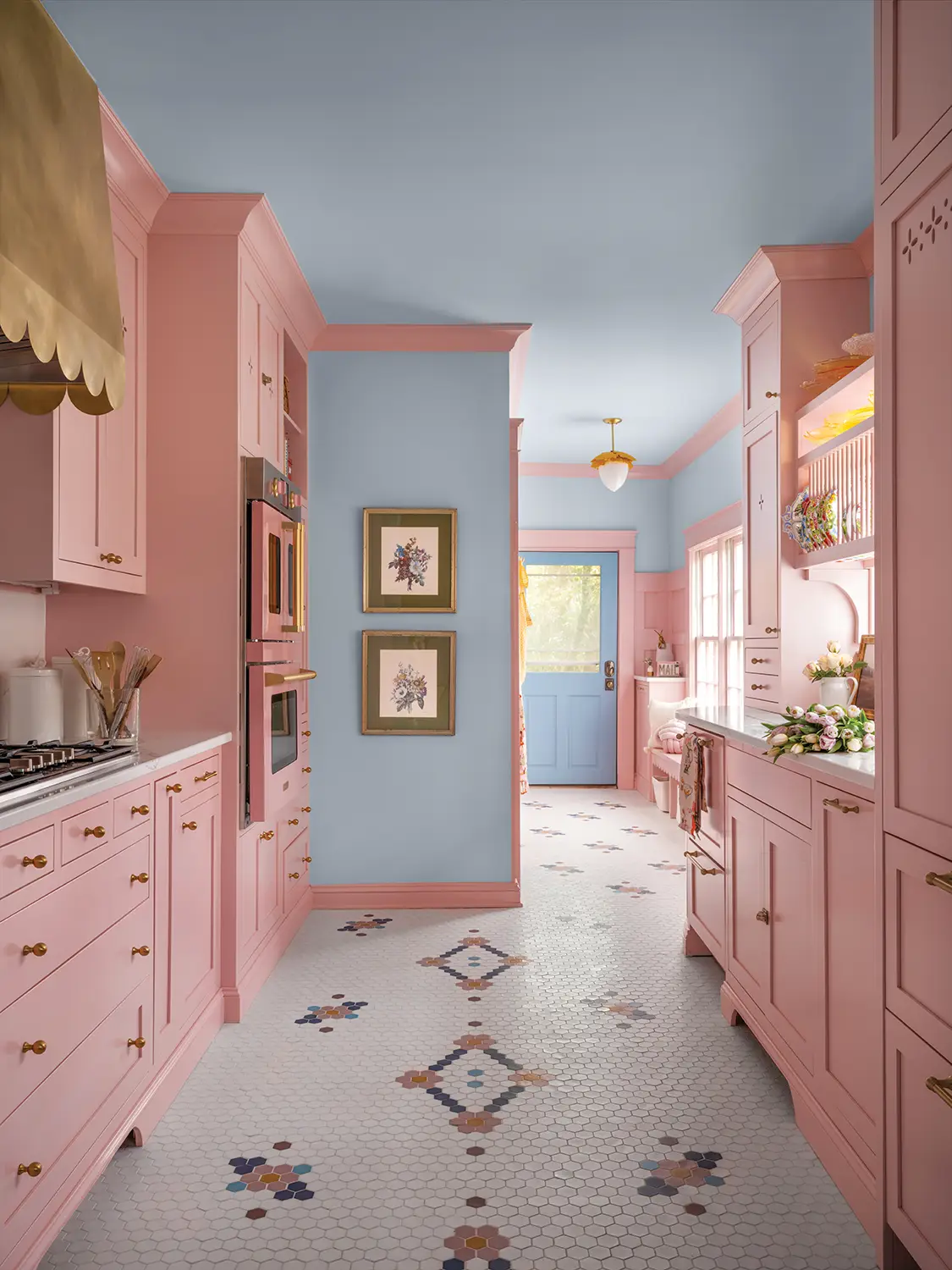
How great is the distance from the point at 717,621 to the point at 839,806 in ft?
14.9

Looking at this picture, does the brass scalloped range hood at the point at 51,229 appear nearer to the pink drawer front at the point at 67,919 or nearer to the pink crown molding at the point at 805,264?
the pink drawer front at the point at 67,919

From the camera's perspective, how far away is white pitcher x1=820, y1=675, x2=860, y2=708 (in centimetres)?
298

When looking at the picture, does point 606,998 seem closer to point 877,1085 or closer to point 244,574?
point 877,1085

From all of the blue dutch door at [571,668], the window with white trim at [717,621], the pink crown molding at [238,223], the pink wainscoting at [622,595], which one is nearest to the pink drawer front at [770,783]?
the pink crown molding at [238,223]

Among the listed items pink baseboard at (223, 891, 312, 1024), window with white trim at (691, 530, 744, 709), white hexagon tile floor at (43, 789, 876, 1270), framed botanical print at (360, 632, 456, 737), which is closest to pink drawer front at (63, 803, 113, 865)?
white hexagon tile floor at (43, 789, 876, 1270)

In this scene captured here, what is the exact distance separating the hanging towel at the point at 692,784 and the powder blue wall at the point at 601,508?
4.17 meters

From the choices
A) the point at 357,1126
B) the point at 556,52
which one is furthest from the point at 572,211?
the point at 357,1126

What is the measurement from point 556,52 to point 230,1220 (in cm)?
283

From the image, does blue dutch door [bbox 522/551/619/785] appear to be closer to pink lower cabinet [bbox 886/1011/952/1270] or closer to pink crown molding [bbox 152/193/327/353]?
pink crown molding [bbox 152/193/327/353]

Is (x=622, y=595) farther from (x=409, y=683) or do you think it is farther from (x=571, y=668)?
(x=409, y=683)

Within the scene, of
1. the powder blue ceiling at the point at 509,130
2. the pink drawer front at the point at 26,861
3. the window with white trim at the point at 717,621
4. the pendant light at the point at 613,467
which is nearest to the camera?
the pink drawer front at the point at 26,861

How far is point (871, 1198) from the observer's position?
1.80 meters

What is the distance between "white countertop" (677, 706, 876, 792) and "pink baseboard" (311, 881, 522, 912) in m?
1.27

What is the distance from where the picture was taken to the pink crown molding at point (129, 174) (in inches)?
97.7
